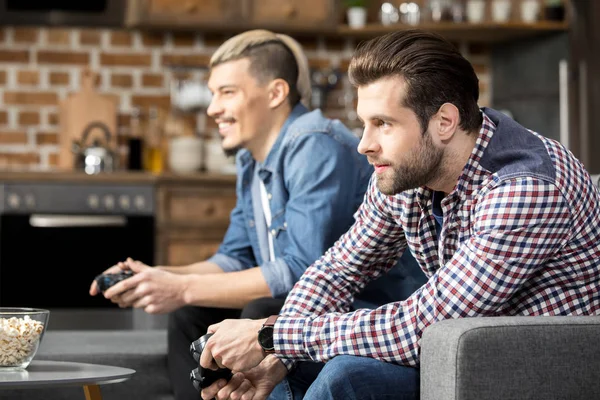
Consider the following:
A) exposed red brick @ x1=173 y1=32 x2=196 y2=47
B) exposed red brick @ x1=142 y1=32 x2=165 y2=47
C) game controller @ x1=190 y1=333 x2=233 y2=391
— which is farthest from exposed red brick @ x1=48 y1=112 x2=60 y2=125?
game controller @ x1=190 y1=333 x2=233 y2=391

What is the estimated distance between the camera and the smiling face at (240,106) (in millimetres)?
2676

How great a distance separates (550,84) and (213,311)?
2.97 meters

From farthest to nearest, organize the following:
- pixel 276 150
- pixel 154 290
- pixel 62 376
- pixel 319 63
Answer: pixel 319 63, pixel 276 150, pixel 154 290, pixel 62 376

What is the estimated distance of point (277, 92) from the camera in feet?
8.87

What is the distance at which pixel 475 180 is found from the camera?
5.35 feet

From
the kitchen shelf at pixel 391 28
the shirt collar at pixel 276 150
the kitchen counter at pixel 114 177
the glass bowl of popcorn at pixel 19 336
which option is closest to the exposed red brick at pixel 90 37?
the kitchen shelf at pixel 391 28

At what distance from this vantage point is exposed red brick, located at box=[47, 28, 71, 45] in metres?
4.96

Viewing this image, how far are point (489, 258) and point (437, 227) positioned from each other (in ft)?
0.86

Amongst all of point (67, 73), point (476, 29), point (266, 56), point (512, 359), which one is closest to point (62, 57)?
point (67, 73)

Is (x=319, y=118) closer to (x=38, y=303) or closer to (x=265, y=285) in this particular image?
(x=265, y=285)

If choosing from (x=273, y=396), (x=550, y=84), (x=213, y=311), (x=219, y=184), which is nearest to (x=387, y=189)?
(x=273, y=396)

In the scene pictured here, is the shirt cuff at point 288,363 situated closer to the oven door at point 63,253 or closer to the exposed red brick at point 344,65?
the oven door at point 63,253

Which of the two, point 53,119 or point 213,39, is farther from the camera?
point 213,39

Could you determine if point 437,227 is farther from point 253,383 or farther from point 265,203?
point 265,203
